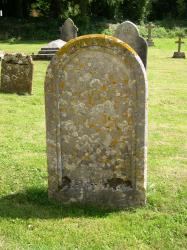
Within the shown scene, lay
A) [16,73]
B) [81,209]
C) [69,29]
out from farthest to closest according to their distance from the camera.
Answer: [69,29]
[16,73]
[81,209]

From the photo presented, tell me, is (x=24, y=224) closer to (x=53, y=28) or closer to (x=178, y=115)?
(x=178, y=115)

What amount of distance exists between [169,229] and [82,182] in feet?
3.95

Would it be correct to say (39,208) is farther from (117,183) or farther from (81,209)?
(117,183)

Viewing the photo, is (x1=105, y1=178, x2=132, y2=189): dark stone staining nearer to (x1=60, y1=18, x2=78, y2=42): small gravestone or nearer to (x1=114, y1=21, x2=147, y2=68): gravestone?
(x1=114, y1=21, x2=147, y2=68): gravestone

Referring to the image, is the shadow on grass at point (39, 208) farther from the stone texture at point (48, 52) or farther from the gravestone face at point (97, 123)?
the stone texture at point (48, 52)

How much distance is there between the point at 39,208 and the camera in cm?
553

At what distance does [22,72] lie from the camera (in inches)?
471

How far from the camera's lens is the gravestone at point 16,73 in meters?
11.8

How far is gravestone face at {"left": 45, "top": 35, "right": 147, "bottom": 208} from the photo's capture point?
A: 517cm

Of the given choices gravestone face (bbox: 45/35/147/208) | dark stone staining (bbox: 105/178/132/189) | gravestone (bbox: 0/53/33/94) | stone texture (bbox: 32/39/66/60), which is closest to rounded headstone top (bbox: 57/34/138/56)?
gravestone face (bbox: 45/35/147/208)

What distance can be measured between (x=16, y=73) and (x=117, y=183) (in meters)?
7.10

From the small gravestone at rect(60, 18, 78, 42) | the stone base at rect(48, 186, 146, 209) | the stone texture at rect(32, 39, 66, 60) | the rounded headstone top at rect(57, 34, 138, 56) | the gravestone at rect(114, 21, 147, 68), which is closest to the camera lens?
the rounded headstone top at rect(57, 34, 138, 56)

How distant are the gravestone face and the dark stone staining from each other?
12mm

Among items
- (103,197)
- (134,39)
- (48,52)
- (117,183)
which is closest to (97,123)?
(117,183)
